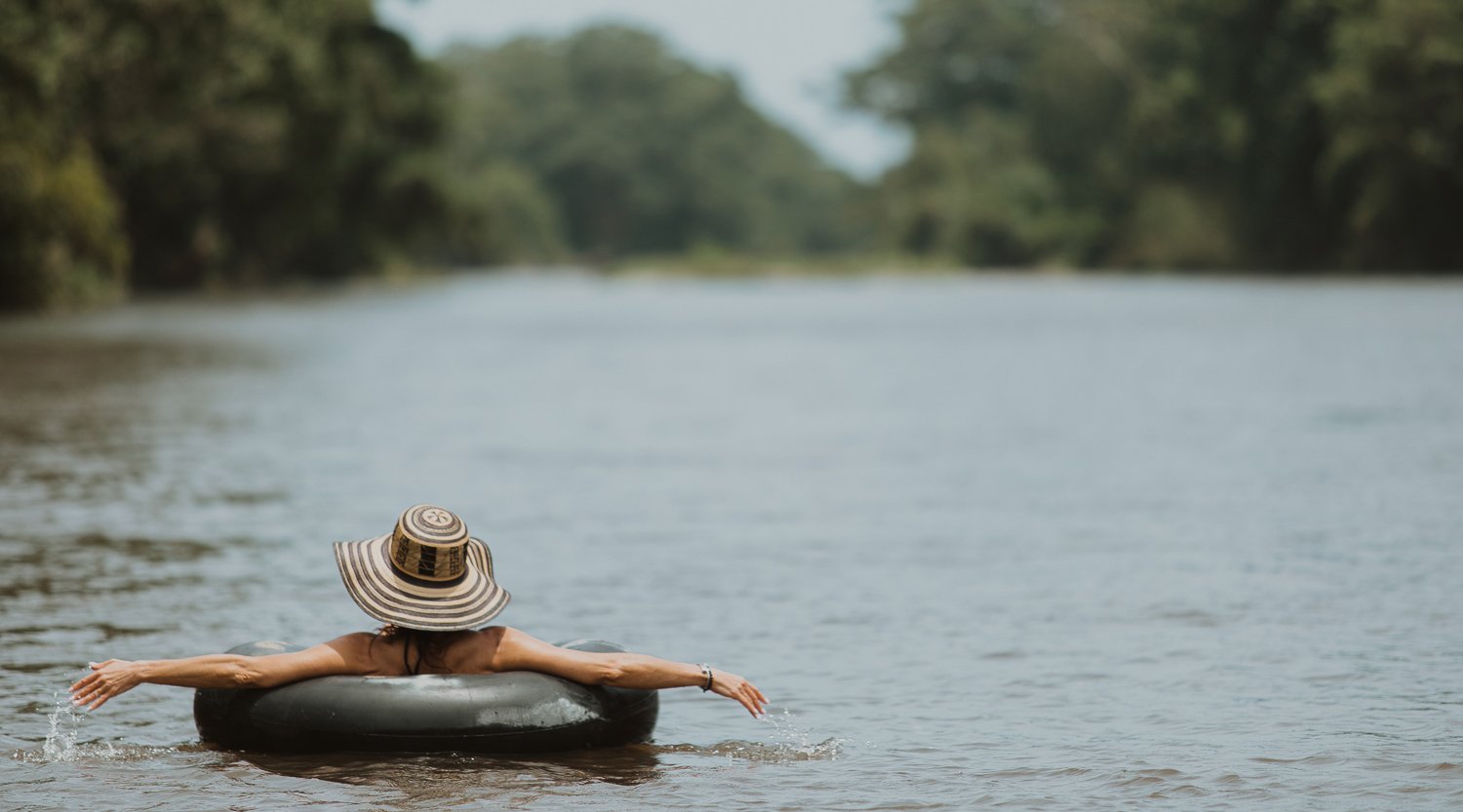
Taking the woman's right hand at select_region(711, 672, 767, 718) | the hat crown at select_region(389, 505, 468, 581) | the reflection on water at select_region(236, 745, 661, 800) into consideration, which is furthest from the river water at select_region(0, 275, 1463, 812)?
the hat crown at select_region(389, 505, 468, 581)

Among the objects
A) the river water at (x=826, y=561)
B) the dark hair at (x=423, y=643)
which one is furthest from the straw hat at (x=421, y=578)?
the river water at (x=826, y=561)

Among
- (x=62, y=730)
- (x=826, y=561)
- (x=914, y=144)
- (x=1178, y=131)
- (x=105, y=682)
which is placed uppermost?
(x=914, y=144)

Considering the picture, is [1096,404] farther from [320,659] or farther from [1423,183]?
[1423,183]

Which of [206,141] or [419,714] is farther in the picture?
[206,141]

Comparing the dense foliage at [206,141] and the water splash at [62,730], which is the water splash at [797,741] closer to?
the water splash at [62,730]

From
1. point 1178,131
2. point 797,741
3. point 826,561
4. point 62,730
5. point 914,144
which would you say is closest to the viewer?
point 797,741

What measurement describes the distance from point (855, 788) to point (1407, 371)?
72.1ft

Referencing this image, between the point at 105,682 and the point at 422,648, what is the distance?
1.09 m

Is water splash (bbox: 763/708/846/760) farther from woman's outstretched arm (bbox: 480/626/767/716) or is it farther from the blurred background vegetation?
the blurred background vegetation

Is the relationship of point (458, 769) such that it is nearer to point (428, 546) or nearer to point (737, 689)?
point (428, 546)

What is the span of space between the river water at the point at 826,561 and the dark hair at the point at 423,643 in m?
0.37

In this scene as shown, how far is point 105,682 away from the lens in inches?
291

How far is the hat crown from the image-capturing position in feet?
24.0

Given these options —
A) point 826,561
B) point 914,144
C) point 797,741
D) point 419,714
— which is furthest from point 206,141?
point 914,144
